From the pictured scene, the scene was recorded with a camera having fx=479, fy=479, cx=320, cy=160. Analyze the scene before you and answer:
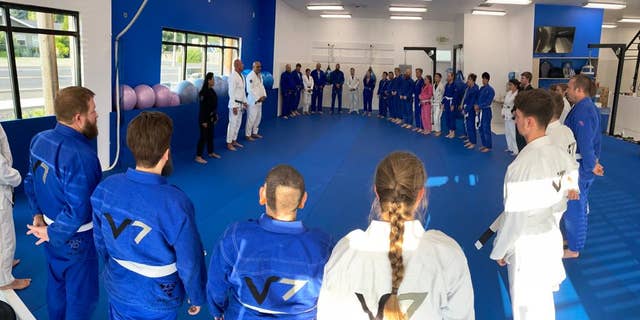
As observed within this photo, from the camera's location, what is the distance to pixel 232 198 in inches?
239

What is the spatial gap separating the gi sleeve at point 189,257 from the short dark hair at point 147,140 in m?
0.24

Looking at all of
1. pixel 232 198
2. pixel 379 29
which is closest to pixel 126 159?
pixel 232 198

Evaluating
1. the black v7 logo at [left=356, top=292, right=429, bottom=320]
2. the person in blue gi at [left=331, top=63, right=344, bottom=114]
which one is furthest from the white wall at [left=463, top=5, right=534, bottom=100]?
the black v7 logo at [left=356, top=292, right=429, bottom=320]

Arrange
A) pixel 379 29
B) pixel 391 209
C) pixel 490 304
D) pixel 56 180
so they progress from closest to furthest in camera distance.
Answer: pixel 391 209 → pixel 56 180 → pixel 490 304 → pixel 379 29

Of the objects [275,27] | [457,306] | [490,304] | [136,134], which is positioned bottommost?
[490,304]

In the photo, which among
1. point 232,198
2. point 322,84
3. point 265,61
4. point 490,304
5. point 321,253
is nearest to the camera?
point 321,253

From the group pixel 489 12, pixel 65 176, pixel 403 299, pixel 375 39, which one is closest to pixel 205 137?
pixel 65 176

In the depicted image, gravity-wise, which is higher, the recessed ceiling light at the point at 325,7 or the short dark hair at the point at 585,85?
the recessed ceiling light at the point at 325,7

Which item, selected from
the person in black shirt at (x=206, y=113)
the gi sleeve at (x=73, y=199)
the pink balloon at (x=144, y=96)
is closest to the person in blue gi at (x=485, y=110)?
the person in black shirt at (x=206, y=113)

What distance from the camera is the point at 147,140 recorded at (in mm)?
2006

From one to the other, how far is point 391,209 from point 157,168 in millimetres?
1070

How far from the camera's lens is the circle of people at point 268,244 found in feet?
5.01

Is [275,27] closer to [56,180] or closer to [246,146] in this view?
[246,146]

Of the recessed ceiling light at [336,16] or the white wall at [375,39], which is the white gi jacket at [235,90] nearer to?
the white wall at [375,39]
